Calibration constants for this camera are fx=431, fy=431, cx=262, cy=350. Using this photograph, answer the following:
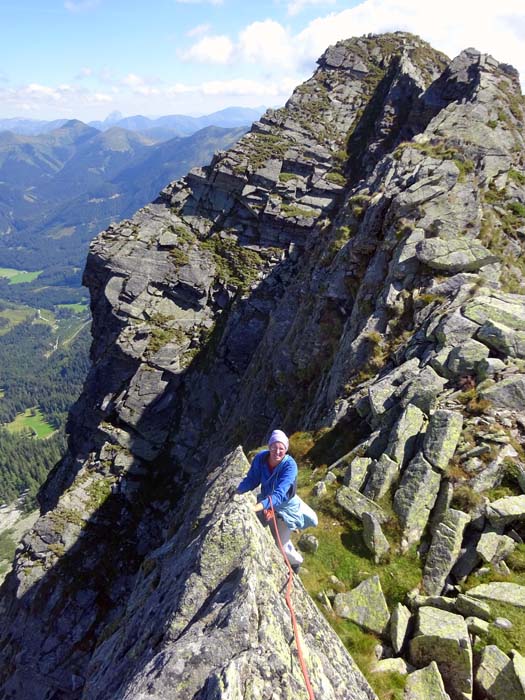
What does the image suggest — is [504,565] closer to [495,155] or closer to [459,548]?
[459,548]

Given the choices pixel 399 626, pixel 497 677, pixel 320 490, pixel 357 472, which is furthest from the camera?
pixel 320 490

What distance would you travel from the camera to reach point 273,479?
12.1m

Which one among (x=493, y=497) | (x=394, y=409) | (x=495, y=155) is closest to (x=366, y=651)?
(x=493, y=497)

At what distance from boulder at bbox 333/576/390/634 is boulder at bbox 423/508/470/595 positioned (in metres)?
1.46

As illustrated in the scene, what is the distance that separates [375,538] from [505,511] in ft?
13.0

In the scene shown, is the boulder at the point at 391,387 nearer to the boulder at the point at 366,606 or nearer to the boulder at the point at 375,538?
the boulder at the point at 375,538

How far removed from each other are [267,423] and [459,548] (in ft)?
72.0

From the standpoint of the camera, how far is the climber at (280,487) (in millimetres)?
11797

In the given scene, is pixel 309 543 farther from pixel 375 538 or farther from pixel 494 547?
pixel 494 547

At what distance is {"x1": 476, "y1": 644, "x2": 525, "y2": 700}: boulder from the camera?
9242mm

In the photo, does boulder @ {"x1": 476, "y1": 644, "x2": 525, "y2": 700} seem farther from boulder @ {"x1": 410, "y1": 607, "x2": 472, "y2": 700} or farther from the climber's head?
the climber's head

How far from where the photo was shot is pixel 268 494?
12203 mm

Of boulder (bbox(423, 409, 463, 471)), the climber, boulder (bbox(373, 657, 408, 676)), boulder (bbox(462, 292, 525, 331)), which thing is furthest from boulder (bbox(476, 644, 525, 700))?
boulder (bbox(462, 292, 525, 331))

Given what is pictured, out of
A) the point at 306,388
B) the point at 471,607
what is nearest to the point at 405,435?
the point at 471,607
